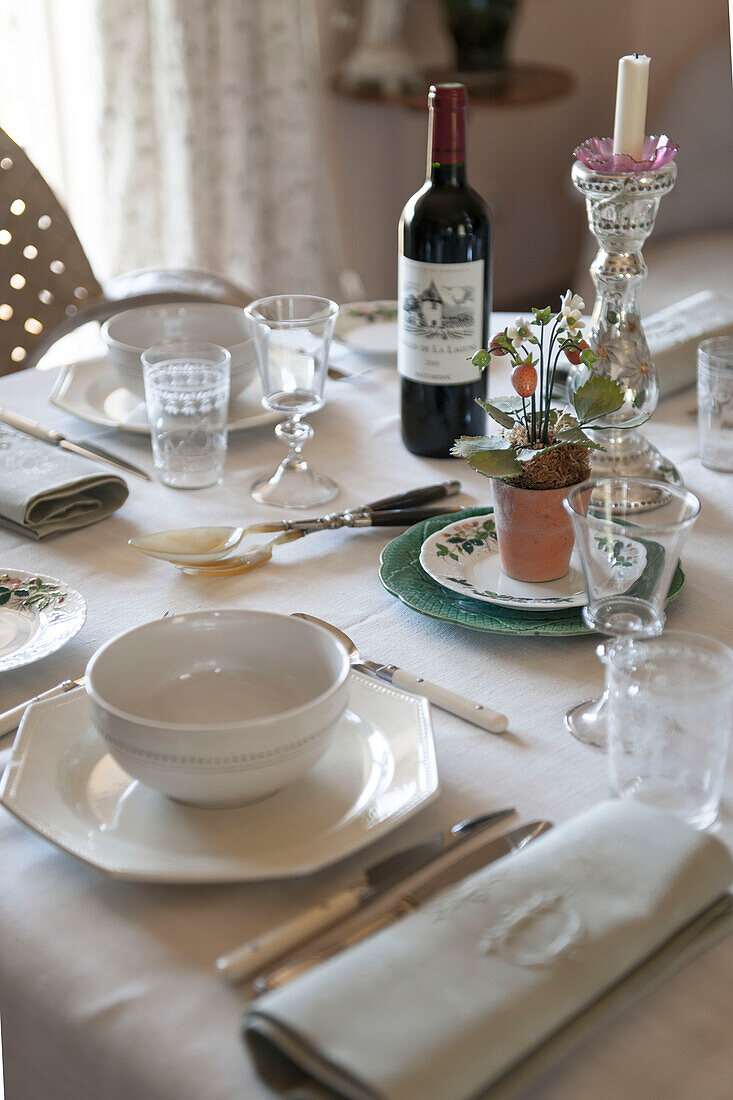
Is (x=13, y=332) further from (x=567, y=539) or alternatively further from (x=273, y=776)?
(x=273, y=776)

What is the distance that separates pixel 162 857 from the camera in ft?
1.91

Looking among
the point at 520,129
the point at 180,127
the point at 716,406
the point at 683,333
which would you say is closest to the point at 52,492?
the point at 716,406

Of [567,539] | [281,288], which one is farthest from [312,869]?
[281,288]

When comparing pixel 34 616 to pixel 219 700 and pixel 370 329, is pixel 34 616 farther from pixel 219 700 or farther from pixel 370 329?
pixel 370 329

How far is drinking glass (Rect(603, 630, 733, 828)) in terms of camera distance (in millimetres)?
581

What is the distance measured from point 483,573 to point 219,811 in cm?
36

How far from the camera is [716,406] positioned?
43.2 inches

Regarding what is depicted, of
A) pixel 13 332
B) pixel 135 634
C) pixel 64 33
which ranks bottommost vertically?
pixel 13 332

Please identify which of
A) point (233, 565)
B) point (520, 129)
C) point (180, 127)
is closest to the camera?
point (233, 565)

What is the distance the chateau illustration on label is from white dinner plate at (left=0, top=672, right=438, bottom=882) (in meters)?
0.45

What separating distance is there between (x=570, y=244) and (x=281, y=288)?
1.33 m

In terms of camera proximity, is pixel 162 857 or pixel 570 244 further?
pixel 570 244

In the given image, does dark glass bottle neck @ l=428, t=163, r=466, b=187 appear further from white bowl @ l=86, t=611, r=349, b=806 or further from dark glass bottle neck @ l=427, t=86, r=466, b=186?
white bowl @ l=86, t=611, r=349, b=806

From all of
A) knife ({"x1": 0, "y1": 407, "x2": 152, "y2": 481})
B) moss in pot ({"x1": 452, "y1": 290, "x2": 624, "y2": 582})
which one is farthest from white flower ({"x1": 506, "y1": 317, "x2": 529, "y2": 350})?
knife ({"x1": 0, "y1": 407, "x2": 152, "y2": 481})
